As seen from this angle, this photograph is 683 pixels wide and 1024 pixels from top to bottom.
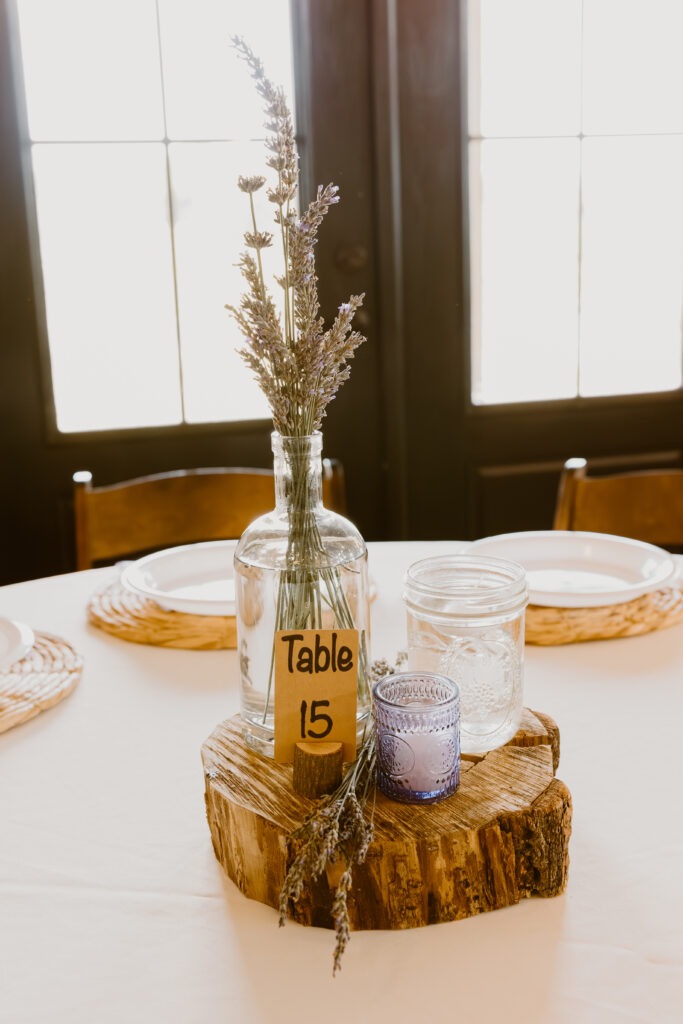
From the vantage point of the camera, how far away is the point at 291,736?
693 millimetres

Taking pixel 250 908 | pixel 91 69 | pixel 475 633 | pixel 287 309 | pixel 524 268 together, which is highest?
pixel 91 69

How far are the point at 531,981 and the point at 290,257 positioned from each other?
18.1 inches

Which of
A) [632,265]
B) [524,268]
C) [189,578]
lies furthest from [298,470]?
[632,265]

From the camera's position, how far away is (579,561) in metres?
1.30

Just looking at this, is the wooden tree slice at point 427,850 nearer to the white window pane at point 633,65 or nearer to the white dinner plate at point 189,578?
the white dinner plate at point 189,578

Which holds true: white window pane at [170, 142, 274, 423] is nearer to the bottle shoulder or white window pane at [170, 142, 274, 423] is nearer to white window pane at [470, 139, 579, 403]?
white window pane at [470, 139, 579, 403]

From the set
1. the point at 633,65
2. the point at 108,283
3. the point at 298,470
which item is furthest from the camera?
the point at 633,65

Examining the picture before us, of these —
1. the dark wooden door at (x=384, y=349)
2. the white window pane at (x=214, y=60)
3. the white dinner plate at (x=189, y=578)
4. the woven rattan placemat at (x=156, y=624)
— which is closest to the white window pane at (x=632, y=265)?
the dark wooden door at (x=384, y=349)

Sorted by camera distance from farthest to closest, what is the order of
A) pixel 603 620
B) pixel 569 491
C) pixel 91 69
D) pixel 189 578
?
pixel 91 69
pixel 569 491
pixel 189 578
pixel 603 620

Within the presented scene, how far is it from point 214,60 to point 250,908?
199 cm

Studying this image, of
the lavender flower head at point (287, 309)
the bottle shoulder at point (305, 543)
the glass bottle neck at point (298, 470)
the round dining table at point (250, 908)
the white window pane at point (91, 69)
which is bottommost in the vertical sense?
the round dining table at point (250, 908)

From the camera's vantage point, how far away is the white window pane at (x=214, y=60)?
84.7 inches

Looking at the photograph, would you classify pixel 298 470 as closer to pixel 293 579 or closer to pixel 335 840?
pixel 293 579

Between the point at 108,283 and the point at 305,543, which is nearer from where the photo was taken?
the point at 305,543
